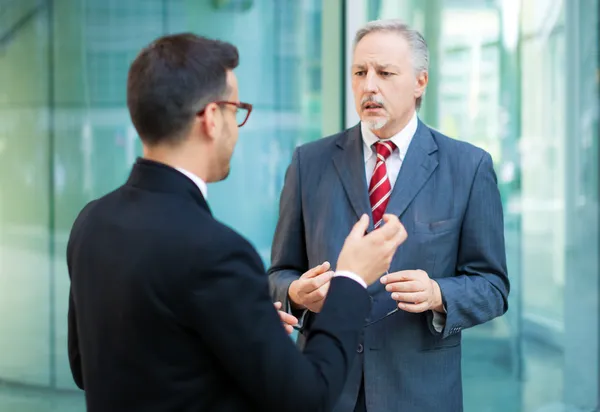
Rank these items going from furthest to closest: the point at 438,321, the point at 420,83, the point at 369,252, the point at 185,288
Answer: the point at 420,83, the point at 438,321, the point at 369,252, the point at 185,288

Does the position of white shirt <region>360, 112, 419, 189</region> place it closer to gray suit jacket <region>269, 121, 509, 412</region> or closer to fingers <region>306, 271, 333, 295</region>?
gray suit jacket <region>269, 121, 509, 412</region>

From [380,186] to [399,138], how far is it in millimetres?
146

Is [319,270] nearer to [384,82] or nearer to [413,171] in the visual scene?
[413,171]

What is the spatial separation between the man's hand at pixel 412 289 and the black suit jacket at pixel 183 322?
0.58 m

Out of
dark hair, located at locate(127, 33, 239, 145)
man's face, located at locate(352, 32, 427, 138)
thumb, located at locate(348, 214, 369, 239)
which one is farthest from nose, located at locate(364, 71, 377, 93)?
dark hair, located at locate(127, 33, 239, 145)

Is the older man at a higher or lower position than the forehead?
lower

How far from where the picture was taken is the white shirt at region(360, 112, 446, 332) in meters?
2.38

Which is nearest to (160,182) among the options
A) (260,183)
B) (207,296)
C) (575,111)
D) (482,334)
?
(207,296)

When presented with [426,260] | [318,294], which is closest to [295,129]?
→ [426,260]

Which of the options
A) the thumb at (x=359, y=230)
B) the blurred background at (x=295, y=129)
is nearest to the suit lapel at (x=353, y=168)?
the thumb at (x=359, y=230)

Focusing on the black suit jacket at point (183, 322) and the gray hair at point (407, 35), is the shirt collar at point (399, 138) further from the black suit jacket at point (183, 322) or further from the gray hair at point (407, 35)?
the black suit jacket at point (183, 322)

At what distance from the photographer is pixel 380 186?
7.73 feet

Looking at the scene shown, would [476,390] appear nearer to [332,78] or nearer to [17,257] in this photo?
[332,78]

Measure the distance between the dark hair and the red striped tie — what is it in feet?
3.04
